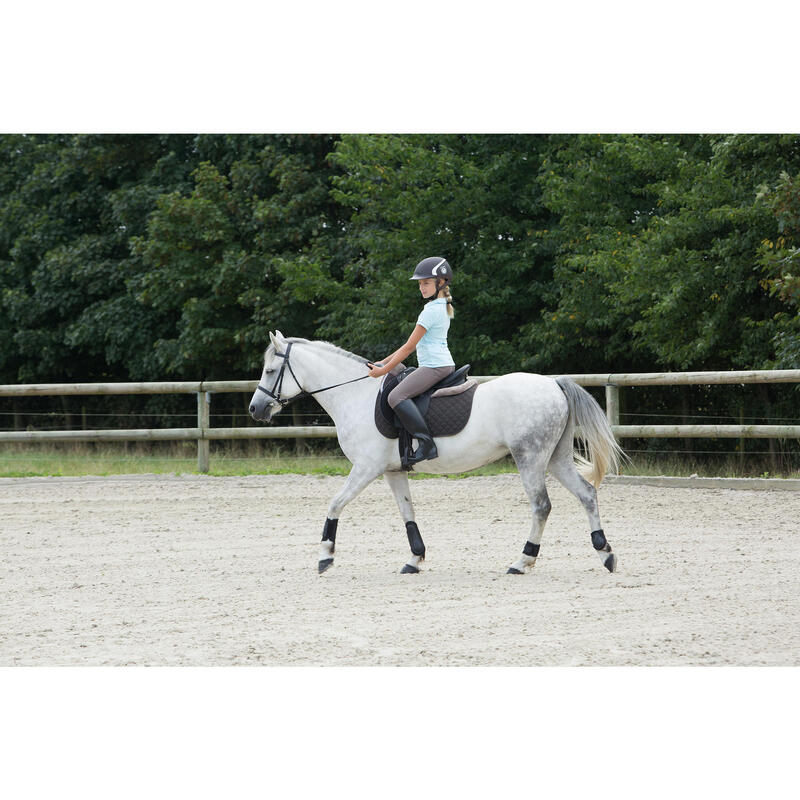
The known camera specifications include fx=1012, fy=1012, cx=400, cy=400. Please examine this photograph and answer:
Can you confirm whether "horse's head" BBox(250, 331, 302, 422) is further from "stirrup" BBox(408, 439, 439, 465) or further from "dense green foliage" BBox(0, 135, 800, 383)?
"dense green foliage" BBox(0, 135, 800, 383)

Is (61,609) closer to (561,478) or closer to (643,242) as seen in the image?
(561,478)

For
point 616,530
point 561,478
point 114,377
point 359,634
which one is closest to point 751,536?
point 616,530

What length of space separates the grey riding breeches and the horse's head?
3.09 ft

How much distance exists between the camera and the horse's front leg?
748 centimetres

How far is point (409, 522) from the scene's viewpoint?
7633mm

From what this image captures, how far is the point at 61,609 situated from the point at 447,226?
1331 cm

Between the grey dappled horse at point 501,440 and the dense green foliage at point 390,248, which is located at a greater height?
Result: the dense green foliage at point 390,248

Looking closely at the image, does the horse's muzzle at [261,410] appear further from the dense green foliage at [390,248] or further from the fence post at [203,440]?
the dense green foliage at [390,248]

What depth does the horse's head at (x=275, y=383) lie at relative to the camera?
7.89 m

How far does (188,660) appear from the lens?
5027 millimetres

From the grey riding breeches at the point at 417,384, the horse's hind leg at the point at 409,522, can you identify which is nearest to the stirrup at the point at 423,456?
the horse's hind leg at the point at 409,522

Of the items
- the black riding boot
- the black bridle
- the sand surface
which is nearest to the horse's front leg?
the sand surface

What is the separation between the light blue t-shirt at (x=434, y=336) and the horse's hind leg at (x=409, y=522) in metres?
0.94

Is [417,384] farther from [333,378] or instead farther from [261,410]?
[261,410]
